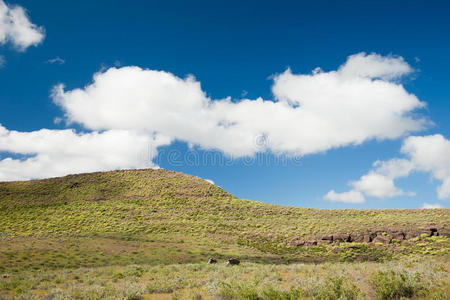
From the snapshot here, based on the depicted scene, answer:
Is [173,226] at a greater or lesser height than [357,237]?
greater

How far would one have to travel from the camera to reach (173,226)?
4847cm

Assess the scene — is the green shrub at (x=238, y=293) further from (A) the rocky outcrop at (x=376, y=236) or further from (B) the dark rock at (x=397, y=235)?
(B) the dark rock at (x=397, y=235)

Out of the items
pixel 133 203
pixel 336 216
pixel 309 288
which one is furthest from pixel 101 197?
pixel 309 288

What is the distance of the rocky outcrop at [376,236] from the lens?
3609cm

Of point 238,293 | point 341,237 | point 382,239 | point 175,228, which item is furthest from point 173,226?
point 238,293

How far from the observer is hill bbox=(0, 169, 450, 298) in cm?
3092

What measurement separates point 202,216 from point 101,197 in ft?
92.0

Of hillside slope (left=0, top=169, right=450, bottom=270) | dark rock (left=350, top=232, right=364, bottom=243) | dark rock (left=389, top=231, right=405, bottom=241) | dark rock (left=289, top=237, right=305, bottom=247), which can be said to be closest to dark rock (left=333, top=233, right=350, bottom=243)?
hillside slope (left=0, top=169, right=450, bottom=270)

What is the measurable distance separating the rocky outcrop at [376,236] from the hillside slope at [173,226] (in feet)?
0.42

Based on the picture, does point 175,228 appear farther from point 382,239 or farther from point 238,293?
point 238,293

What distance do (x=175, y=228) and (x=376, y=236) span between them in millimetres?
29697

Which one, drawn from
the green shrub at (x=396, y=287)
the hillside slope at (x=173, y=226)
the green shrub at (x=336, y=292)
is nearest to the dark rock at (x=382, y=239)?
the hillside slope at (x=173, y=226)

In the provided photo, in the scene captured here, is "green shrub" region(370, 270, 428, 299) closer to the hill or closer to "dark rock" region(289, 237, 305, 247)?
the hill

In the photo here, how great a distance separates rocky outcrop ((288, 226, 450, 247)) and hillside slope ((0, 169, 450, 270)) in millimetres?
128
